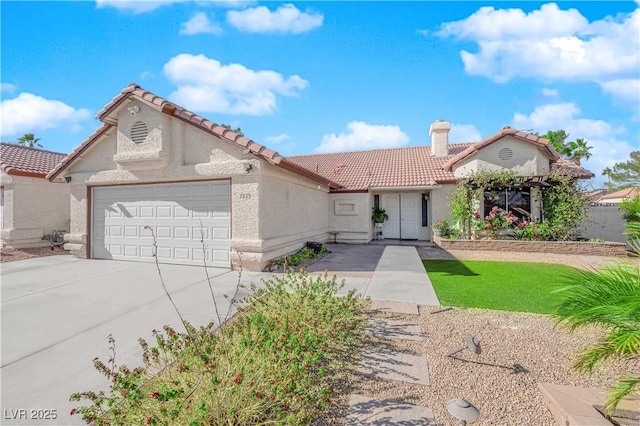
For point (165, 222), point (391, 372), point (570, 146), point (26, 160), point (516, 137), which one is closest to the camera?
point (391, 372)

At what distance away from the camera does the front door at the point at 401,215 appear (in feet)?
57.1

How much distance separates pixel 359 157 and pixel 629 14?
49.0ft

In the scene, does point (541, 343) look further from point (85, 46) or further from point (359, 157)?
point (359, 157)

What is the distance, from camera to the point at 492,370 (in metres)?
3.59

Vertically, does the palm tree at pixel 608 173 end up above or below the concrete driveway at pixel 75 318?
above

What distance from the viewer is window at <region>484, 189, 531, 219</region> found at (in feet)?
48.4

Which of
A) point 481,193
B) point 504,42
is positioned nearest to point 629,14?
point 504,42

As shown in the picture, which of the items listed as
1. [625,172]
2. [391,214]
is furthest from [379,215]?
[625,172]

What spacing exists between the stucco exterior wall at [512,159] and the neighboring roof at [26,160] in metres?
21.3

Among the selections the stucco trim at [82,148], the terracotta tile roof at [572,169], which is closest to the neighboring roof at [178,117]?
the stucco trim at [82,148]

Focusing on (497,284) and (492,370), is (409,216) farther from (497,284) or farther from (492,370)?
(492,370)

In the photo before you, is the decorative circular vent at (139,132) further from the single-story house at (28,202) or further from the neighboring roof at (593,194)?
the neighboring roof at (593,194)

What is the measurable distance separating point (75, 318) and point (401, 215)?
15695mm

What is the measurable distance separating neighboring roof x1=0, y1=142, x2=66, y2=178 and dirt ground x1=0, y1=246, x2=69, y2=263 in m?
3.45
